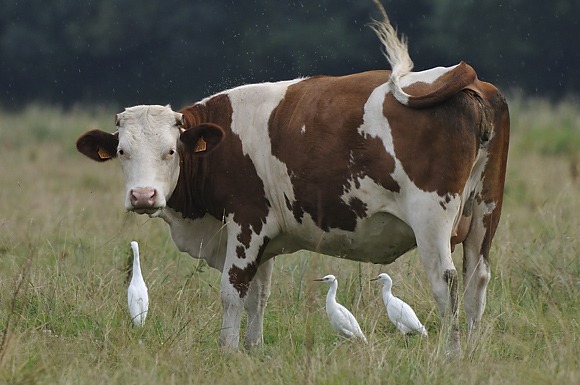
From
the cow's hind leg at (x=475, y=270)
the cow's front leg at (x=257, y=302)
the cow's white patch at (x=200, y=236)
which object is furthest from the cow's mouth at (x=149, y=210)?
the cow's hind leg at (x=475, y=270)

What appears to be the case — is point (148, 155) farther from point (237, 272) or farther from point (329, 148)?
point (329, 148)

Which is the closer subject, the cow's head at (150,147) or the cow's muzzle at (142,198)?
the cow's muzzle at (142,198)

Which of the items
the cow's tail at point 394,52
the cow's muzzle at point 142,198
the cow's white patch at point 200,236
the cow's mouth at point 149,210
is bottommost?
the cow's white patch at point 200,236

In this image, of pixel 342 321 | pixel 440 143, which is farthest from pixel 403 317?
pixel 440 143

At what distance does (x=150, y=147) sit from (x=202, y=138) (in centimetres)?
34

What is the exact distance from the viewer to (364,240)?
22.5 ft

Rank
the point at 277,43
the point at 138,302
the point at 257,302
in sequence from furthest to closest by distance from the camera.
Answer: the point at 277,43 < the point at 257,302 < the point at 138,302

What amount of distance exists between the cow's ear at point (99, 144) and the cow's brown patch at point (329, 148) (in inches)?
39.0

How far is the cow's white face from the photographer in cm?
673

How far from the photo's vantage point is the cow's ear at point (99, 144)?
7191mm

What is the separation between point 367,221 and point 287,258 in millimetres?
2740

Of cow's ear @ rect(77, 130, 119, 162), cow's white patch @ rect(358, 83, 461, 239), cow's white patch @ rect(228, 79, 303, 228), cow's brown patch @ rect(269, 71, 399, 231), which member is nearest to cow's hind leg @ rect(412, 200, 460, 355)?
cow's white patch @ rect(358, 83, 461, 239)

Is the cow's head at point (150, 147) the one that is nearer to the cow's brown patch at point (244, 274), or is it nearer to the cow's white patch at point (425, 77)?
the cow's brown patch at point (244, 274)

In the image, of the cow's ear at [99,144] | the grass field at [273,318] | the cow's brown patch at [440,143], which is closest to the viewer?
the grass field at [273,318]
